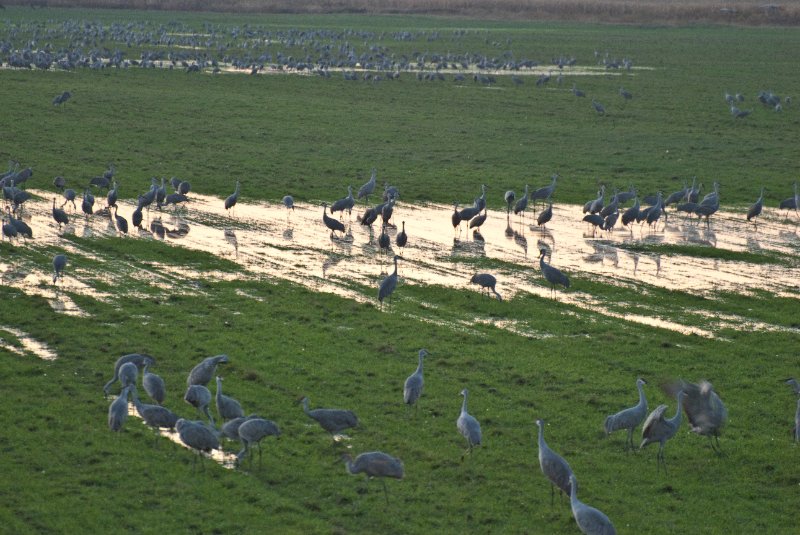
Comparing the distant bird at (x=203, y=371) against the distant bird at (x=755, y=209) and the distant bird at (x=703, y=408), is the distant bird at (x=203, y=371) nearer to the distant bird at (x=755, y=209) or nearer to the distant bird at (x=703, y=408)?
the distant bird at (x=703, y=408)

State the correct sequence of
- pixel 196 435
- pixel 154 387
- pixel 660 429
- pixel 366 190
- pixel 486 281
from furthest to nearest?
pixel 366 190
pixel 486 281
pixel 154 387
pixel 660 429
pixel 196 435

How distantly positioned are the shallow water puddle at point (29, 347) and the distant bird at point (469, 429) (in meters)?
6.29

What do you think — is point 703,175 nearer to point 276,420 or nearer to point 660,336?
point 660,336

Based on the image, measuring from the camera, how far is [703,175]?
32.9 meters

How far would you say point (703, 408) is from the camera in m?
13.2

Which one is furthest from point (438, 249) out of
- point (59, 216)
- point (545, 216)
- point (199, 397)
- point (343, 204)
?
point (199, 397)

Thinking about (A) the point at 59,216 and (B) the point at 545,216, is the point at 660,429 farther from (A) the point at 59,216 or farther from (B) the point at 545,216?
(A) the point at 59,216

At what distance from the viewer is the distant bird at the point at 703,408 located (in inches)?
513

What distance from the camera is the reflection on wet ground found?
21188 mm

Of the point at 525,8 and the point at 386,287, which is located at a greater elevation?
the point at 525,8

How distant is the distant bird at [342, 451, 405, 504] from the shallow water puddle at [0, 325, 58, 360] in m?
6.16

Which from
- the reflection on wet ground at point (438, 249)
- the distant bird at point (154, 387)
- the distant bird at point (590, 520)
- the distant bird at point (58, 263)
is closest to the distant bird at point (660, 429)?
the distant bird at point (590, 520)

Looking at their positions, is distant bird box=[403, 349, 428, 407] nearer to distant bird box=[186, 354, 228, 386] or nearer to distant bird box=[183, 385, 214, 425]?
distant bird box=[183, 385, 214, 425]

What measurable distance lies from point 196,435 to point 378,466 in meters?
2.01
